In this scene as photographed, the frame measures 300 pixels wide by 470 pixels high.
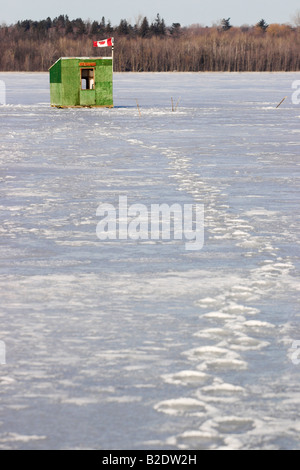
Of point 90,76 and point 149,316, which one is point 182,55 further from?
point 149,316

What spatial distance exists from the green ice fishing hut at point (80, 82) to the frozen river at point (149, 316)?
1762cm

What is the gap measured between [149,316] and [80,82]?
2693 cm

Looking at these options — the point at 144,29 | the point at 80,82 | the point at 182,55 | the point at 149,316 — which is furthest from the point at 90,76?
the point at 144,29

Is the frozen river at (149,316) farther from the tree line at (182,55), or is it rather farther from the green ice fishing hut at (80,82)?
the tree line at (182,55)

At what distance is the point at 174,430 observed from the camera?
3721 mm

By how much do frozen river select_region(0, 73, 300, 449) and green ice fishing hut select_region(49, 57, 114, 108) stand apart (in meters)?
17.6

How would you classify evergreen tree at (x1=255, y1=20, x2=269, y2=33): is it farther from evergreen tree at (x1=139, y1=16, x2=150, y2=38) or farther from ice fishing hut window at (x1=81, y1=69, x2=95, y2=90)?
ice fishing hut window at (x1=81, y1=69, x2=95, y2=90)

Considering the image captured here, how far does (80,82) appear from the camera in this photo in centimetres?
3170

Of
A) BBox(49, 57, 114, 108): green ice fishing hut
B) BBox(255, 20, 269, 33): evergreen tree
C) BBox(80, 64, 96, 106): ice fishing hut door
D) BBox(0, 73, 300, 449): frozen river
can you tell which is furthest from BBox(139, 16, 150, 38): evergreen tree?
BBox(0, 73, 300, 449): frozen river

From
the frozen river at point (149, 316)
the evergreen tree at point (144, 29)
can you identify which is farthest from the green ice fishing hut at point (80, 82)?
the evergreen tree at point (144, 29)

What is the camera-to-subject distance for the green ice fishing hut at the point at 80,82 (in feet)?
102

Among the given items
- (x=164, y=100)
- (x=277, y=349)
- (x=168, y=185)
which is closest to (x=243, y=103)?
(x=164, y=100)

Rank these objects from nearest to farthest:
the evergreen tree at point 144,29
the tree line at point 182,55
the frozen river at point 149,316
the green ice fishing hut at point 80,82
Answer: the frozen river at point 149,316 → the green ice fishing hut at point 80,82 → the tree line at point 182,55 → the evergreen tree at point 144,29
